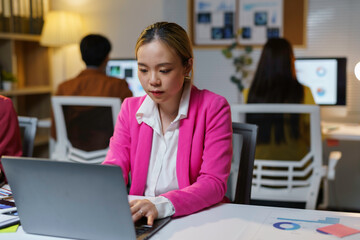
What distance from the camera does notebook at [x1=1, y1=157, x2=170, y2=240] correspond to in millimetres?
881

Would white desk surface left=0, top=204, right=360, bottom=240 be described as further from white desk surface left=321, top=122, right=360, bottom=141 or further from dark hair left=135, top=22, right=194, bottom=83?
white desk surface left=321, top=122, right=360, bottom=141

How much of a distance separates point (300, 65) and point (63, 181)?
2.40m

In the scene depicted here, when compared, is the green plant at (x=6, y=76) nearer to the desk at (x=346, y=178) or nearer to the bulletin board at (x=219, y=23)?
the bulletin board at (x=219, y=23)

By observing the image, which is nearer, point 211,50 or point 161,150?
point 161,150

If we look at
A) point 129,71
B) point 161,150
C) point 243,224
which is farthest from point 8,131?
point 129,71

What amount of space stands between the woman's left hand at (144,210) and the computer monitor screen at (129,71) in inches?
92.8

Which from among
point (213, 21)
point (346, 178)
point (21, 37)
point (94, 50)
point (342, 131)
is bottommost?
point (346, 178)

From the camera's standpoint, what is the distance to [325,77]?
2975 mm

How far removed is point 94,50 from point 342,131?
156 cm

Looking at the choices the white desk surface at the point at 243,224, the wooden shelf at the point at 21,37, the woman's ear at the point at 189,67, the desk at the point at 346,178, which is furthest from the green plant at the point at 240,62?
the white desk surface at the point at 243,224

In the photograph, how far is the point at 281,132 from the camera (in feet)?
6.94

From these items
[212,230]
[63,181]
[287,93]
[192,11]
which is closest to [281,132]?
[287,93]

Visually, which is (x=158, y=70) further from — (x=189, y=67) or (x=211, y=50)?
(x=211, y=50)

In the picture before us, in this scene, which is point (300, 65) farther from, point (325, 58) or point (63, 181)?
point (63, 181)
